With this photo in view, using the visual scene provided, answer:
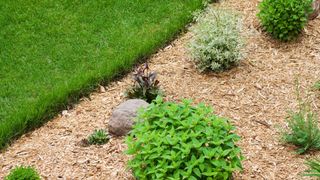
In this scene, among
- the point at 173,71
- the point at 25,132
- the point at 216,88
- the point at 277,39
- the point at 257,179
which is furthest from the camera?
the point at 277,39

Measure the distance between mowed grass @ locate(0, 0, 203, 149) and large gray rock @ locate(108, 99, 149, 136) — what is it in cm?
81

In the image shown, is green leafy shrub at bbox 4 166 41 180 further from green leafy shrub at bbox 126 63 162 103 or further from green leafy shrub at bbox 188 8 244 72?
green leafy shrub at bbox 188 8 244 72

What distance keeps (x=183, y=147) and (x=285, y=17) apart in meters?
2.81

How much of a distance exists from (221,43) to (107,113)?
1384mm

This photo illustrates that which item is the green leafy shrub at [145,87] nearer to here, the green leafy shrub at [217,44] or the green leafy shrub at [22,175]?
the green leafy shrub at [217,44]

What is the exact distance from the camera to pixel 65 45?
Answer: 6.72 meters

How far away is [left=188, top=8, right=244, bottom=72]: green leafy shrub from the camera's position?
584cm

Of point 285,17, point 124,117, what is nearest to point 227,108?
point 124,117

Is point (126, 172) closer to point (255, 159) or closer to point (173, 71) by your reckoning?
point (255, 159)

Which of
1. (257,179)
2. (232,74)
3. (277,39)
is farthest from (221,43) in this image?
(257,179)

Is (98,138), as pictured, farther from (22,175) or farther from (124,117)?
(22,175)

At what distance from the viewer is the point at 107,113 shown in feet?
17.8

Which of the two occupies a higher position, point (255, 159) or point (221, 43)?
point (221, 43)

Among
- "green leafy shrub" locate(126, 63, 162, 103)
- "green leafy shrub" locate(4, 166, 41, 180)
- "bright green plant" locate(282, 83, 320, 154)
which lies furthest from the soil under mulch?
"green leafy shrub" locate(4, 166, 41, 180)
